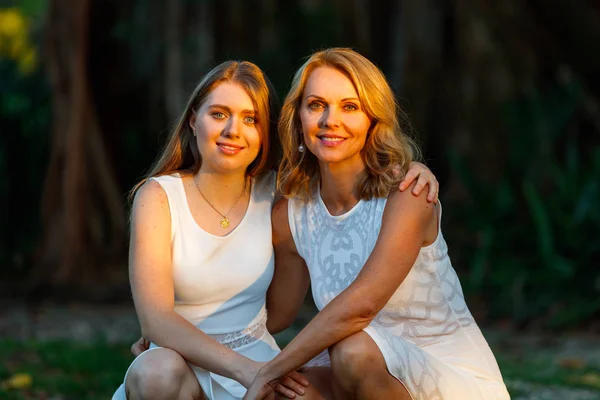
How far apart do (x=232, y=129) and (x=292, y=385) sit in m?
0.85

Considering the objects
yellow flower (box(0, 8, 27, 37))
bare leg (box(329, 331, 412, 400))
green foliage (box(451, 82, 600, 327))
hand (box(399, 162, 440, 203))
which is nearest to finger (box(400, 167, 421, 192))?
hand (box(399, 162, 440, 203))

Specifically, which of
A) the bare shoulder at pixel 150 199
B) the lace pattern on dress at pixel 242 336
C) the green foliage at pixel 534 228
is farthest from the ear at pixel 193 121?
the green foliage at pixel 534 228

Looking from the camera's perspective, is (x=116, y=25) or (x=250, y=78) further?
(x=116, y=25)

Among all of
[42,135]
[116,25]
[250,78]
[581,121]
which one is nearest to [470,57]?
[581,121]

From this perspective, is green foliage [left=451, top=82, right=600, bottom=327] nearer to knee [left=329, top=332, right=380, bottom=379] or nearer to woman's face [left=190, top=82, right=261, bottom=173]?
woman's face [left=190, top=82, right=261, bottom=173]

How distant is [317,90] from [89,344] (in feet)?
10.6

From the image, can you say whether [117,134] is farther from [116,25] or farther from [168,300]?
[168,300]

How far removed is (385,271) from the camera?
9.75 ft

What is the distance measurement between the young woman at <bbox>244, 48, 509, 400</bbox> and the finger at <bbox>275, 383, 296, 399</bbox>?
47 millimetres

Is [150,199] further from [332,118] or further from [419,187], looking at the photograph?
[419,187]

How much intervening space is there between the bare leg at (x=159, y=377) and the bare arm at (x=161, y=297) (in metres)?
0.05

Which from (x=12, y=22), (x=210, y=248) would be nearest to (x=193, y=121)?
(x=210, y=248)

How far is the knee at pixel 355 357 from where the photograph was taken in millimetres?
2838

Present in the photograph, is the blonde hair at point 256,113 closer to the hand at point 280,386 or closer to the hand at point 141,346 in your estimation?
the hand at point 141,346
